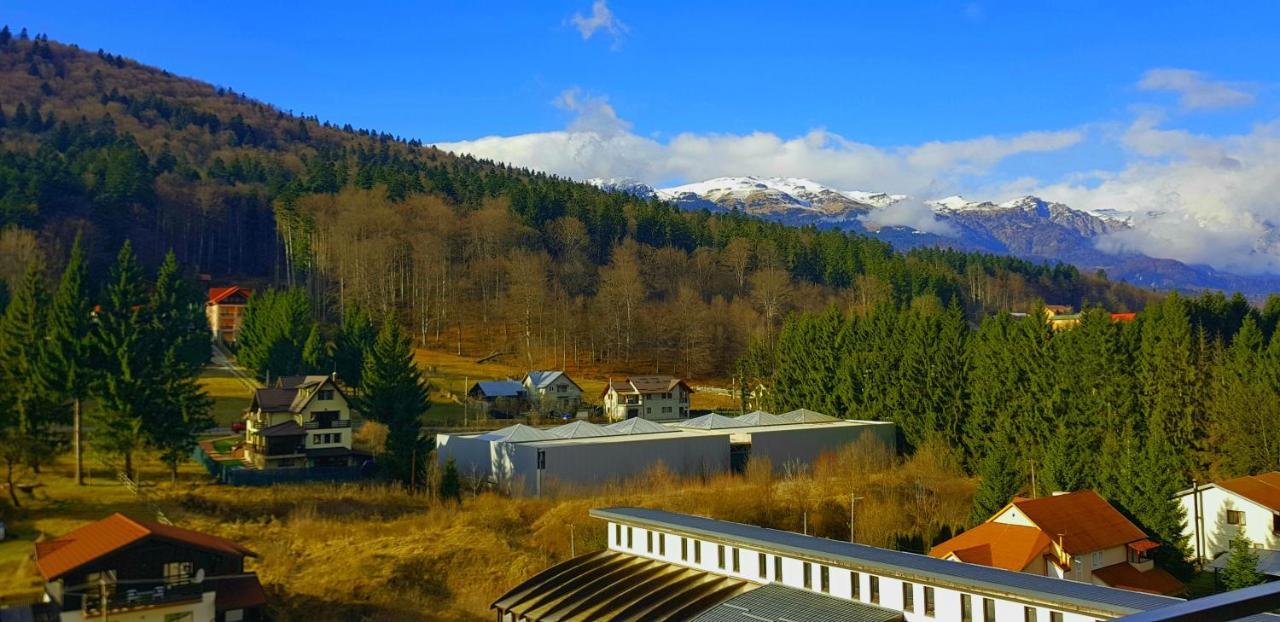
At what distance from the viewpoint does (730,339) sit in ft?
275

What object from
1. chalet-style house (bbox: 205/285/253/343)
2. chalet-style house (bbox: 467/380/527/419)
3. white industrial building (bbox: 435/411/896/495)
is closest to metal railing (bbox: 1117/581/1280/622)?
white industrial building (bbox: 435/411/896/495)

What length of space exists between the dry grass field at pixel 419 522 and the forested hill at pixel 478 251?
114 feet

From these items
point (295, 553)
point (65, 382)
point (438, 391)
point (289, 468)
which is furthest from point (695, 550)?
point (438, 391)

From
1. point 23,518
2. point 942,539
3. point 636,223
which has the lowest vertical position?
point 942,539

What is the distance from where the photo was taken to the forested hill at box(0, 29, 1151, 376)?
80812mm

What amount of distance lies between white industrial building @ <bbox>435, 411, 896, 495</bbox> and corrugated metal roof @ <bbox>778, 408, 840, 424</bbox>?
1.39 metres

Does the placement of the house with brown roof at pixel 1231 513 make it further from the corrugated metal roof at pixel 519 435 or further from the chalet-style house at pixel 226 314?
the chalet-style house at pixel 226 314

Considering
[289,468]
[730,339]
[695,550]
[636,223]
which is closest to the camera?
[695,550]

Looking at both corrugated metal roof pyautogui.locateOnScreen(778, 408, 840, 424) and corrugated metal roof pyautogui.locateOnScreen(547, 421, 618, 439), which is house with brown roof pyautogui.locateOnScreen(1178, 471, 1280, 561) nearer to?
corrugated metal roof pyautogui.locateOnScreen(778, 408, 840, 424)

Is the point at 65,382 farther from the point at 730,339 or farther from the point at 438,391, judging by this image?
the point at 730,339

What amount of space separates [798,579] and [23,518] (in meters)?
26.4

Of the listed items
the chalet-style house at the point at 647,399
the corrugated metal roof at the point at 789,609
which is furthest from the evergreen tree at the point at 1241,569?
the chalet-style house at the point at 647,399

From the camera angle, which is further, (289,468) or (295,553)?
(289,468)

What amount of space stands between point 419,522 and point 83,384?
14806 millimetres
